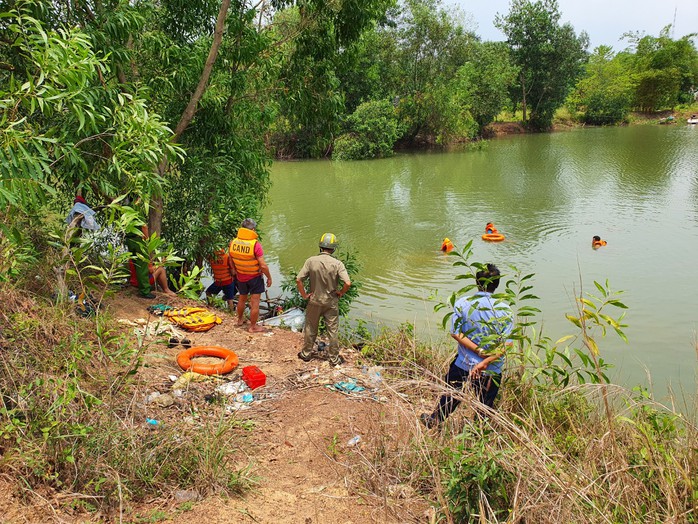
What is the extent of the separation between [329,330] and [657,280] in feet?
26.5

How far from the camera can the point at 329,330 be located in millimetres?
6098

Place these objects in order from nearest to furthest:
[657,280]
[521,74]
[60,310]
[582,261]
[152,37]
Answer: [60,310], [152,37], [657,280], [582,261], [521,74]

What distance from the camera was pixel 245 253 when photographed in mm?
6816

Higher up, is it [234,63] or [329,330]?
[234,63]

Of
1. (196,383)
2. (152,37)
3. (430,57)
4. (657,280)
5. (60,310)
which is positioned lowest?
(657,280)

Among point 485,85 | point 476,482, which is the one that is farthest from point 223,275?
point 485,85

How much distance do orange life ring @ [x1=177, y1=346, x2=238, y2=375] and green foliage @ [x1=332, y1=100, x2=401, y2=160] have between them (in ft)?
89.2

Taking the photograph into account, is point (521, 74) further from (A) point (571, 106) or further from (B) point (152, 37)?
(B) point (152, 37)

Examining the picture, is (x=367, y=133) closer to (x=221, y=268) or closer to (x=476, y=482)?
(x=221, y=268)

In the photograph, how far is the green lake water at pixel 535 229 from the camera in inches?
338

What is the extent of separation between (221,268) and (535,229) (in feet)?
33.6

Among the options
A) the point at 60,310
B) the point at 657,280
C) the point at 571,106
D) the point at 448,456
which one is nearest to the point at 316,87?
the point at 60,310

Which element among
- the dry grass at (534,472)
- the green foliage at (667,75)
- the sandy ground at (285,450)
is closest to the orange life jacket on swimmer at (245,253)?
the sandy ground at (285,450)

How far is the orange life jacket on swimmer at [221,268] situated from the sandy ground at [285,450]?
1692 millimetres
